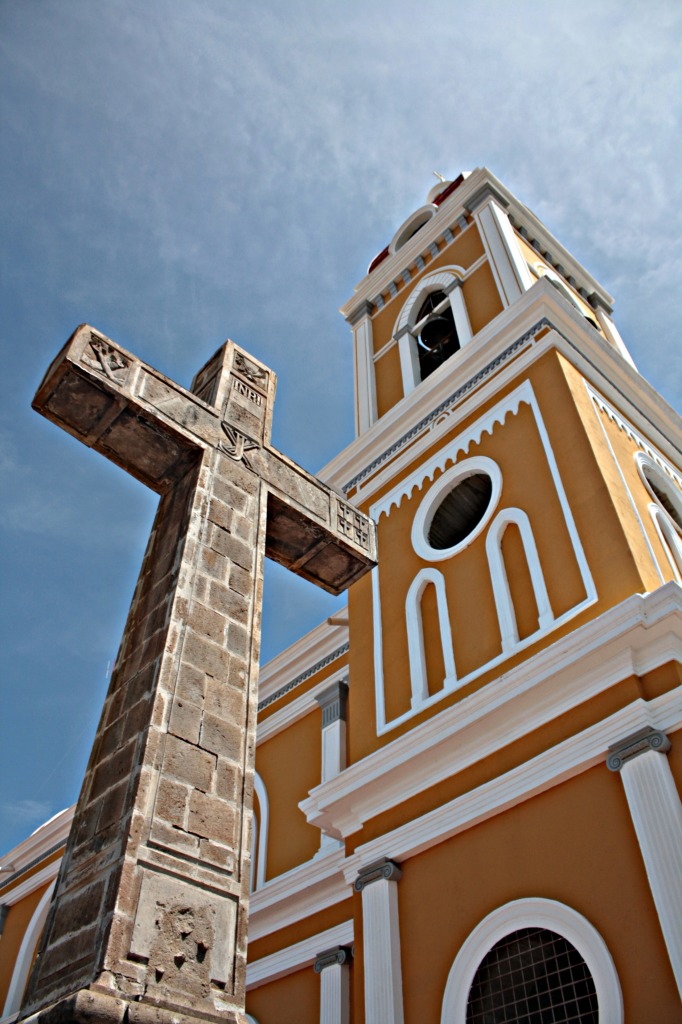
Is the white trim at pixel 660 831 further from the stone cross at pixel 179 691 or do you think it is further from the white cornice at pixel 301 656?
the white cornice at pixel 301 656

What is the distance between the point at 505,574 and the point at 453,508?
1779 millimetres

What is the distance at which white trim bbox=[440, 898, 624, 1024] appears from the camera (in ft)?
18.0

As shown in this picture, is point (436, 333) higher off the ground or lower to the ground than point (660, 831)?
higher

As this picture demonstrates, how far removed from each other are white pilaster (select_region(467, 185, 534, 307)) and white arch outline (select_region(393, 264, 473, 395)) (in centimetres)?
64

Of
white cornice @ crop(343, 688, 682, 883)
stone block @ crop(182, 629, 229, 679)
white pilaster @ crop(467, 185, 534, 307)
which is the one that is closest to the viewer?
stone block @ crop(182, 629, 229, 679)

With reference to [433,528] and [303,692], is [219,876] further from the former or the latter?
[303,692]

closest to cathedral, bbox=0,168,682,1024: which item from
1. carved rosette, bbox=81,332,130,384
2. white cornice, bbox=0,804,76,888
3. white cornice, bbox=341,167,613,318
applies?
white cornice, bbox=341,167,613,318

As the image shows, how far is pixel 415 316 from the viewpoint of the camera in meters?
14.2

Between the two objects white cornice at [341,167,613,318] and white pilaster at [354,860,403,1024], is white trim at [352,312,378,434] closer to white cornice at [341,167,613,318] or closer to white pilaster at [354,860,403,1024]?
white cornice at [341,167,613,318]

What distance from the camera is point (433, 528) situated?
396 inches

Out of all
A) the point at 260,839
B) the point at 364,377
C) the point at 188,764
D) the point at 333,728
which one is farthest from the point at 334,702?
the point at 188,764

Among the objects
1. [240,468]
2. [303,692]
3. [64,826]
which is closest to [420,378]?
[303,692]

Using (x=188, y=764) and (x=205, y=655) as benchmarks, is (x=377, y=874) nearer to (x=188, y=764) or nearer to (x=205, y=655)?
(x=205, y=655)

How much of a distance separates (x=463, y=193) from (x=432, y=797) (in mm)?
10801
